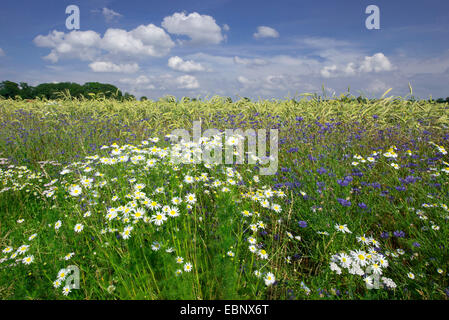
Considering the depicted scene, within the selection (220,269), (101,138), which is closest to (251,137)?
(220,269)

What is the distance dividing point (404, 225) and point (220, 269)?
6.93ft
